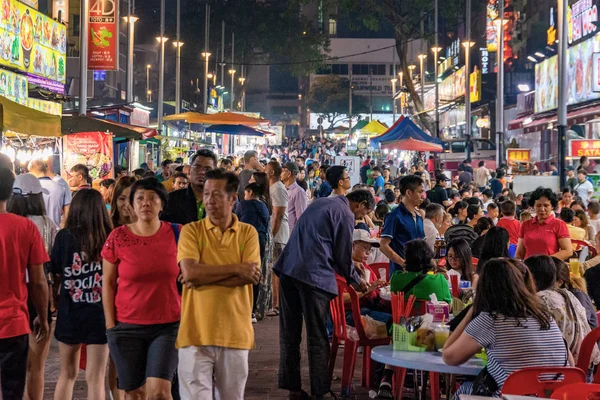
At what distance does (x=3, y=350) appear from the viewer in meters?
5.53

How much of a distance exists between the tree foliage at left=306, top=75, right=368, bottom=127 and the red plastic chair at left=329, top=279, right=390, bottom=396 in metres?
95.0

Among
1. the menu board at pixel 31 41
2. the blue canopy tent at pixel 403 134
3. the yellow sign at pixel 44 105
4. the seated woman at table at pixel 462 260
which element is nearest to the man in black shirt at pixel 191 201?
the seated woman at table at pixel 462 260

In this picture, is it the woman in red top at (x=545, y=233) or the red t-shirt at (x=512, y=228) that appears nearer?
the woman in red top at (x=545, y=233)

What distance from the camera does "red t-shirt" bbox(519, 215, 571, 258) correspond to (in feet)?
35.5

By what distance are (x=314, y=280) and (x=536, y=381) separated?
293 centimetres

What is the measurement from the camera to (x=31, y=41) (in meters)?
24.2

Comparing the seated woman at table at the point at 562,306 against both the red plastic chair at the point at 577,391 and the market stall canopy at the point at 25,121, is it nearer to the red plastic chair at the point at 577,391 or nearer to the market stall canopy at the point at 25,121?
the red plastic chair at the point at 577,391

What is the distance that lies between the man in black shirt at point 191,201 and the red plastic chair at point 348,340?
1.59 m

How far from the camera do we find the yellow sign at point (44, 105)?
25.0 m

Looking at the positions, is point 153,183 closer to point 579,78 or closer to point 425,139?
point 425,139

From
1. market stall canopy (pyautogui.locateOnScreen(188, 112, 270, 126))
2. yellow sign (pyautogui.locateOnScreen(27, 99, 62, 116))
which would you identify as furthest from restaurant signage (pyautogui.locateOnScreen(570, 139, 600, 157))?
yellow sign (pyautogui.locateOnScreen(27, 99, 62, 116))

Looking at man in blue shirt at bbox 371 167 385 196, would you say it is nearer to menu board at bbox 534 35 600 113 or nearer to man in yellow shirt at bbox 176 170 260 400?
menu board at bbox 534 35 600 113

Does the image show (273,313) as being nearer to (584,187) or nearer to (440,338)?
(440,338)

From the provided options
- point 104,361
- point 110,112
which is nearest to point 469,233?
point 104,361
